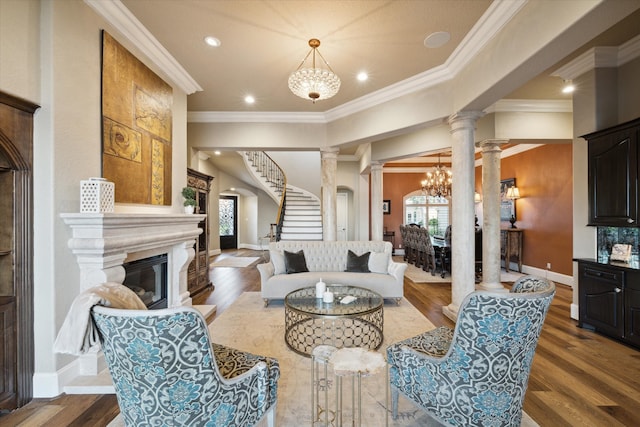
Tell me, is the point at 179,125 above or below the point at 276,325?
above

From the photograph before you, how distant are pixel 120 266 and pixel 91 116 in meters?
1.44

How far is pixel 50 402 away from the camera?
7.11 ft

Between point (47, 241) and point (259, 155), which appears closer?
point (47, 241)

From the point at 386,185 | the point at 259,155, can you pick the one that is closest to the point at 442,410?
the point at 386,185

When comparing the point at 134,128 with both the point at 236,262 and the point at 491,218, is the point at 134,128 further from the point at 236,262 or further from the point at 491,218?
the point at 236,262

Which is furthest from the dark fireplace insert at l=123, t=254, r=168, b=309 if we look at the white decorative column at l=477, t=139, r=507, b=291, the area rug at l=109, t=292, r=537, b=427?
the white decorative column at l=477, t=139, r=507, b=291

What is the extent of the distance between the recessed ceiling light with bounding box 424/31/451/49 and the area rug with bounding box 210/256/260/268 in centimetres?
671

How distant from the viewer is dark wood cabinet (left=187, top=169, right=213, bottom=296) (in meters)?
5.02

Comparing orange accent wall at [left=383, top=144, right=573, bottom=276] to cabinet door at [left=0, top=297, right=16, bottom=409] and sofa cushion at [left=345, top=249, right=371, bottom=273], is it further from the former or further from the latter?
cabinet door at [left=0, top=297, right=16, bottom=409]

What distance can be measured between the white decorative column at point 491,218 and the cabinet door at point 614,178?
136cm

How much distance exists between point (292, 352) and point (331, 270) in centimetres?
204

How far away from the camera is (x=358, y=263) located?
459cm

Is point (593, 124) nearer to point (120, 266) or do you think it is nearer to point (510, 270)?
point (510, 270)

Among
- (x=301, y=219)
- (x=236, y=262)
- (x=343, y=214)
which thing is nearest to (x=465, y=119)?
(x=301, y=219)
